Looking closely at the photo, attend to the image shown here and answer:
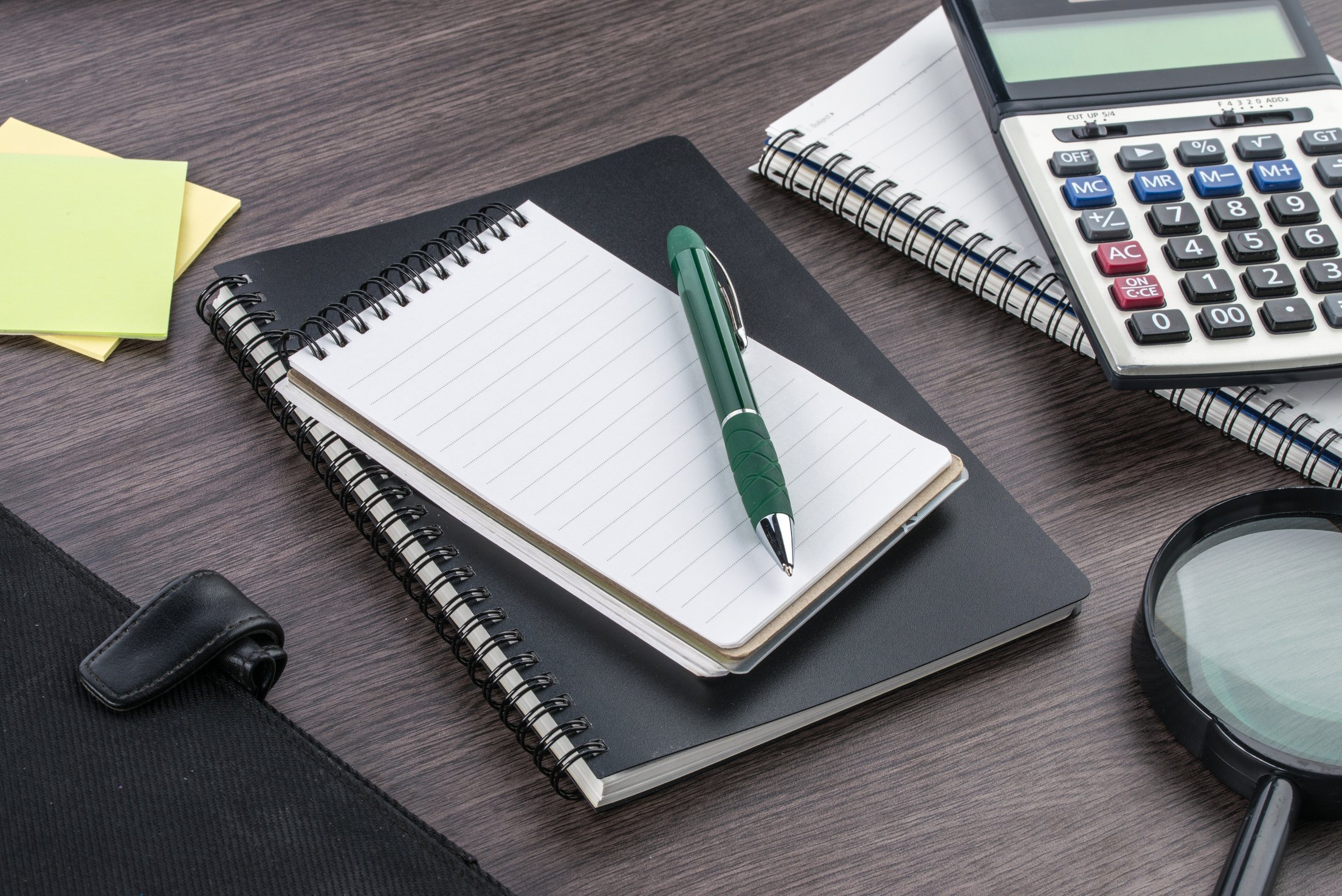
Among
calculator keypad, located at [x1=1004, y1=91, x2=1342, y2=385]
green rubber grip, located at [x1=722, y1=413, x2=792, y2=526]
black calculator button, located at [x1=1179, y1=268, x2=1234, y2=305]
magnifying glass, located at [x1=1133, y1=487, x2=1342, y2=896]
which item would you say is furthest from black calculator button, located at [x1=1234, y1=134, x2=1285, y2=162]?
green rubber grip, located at [x1=722, y1=413, x2=792, y2=526]

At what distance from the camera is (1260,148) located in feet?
2.33

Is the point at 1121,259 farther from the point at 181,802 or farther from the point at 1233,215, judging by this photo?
the point at 181,802

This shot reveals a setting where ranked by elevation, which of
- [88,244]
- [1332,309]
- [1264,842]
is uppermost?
[88,244]

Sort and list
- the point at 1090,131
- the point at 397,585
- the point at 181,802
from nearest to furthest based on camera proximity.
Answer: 1. the point at 181,802
2. the point at 397,585
3. the point at 1090,131

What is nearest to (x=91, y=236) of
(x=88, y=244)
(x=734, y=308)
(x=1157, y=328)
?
(x=88, y=244)

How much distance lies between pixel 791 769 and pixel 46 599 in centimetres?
37

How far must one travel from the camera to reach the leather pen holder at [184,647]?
0.51 metres

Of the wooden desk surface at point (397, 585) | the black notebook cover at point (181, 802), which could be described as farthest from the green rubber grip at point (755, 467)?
the black notebook cover at point (181, 802)

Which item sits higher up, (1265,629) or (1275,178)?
(1275,178)

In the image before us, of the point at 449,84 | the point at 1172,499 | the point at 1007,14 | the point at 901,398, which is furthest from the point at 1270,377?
the point at 449,84

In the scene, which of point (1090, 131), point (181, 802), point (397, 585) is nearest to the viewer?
point (181, 802)

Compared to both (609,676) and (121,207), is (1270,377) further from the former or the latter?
(121,207)

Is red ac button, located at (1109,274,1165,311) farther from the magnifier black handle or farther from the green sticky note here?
the green sticky note

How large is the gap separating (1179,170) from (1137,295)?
4.6 inches
